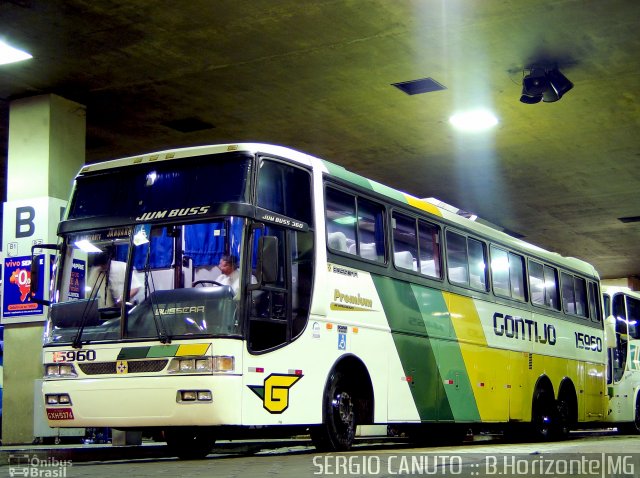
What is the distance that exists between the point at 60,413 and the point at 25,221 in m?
6.08

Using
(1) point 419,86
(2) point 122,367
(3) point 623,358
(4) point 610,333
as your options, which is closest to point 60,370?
(2) point 122,367

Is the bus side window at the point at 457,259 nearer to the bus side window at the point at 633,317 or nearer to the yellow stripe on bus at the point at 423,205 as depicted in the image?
the yellow stripe on bus at the point at 423,205

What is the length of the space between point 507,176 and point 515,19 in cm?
906

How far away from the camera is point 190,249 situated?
973cm

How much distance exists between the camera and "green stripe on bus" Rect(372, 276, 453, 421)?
12.1 metres

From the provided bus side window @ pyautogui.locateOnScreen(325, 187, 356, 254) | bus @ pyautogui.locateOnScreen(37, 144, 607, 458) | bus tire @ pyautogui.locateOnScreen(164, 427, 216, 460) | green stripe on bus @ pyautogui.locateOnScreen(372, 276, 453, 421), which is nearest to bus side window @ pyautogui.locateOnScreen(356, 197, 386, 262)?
bus @ pyautogui.locateOnScreen(37, 144, 607, 458)

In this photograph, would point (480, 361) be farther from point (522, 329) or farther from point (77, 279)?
point (77, 279)

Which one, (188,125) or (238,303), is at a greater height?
(188,125)

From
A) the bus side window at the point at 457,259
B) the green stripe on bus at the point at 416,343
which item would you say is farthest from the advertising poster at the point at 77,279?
the bus side window at the point at 457,259

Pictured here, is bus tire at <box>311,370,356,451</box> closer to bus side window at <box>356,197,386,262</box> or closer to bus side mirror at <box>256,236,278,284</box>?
bus side window at <box>356,197,386,262</box>

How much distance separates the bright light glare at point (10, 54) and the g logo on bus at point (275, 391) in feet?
23.0

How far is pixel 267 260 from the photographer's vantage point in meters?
9.55

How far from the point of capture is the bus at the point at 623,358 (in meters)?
20.1

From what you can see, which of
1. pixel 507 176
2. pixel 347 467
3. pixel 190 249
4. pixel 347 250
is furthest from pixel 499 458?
pixel 507 176
